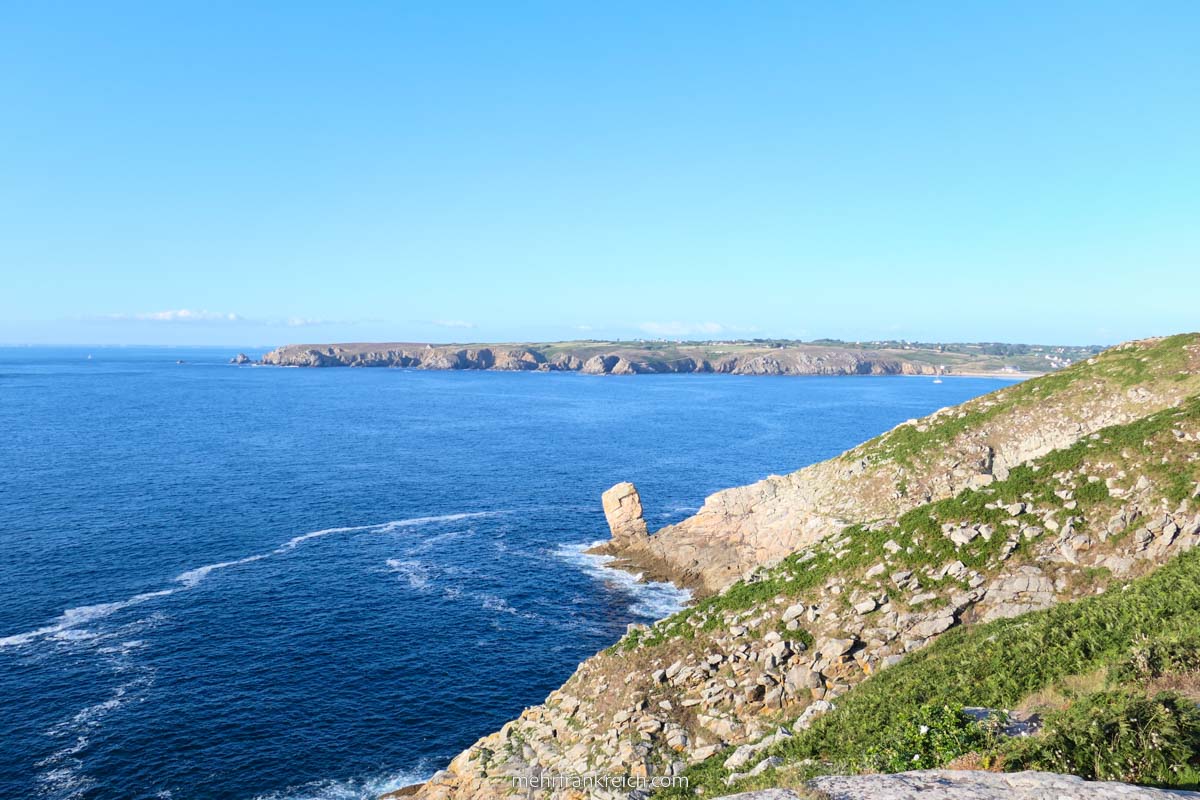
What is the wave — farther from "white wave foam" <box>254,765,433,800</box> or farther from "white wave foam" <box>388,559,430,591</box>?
"white wave foam" <box>254,765,433,800</box>

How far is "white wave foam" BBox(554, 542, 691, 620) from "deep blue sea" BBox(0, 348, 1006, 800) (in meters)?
A: 0.39

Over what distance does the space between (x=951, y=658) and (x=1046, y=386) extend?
41491mm

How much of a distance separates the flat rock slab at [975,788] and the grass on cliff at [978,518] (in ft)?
65.5

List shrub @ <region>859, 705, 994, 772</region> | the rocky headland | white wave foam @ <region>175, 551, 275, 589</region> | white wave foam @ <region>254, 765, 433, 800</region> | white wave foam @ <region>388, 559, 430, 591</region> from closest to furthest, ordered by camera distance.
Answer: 1. the rocky headland
2. shrub @ <region>859, 705, 994, 772</region>
3. white wave foam @ <region>254, 765, 433, 800</region>
4. white wave foam @ <region>175, 551, 275, 589</region>
5. white wave foam @ <region>388, 559, 430, 591</region>

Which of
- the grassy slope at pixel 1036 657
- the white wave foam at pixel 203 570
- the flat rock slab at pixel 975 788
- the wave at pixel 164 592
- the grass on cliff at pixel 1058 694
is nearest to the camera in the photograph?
the flat rock slab at pixel 975 788

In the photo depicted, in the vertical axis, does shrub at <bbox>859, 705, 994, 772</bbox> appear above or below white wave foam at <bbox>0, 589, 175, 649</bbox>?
above

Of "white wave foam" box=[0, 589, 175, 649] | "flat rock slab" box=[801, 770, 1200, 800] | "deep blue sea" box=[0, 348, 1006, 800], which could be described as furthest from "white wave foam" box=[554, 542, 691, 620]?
"flat rock slab" box=[801, 770, 1200, 800]

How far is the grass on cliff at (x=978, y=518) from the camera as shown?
3384cm

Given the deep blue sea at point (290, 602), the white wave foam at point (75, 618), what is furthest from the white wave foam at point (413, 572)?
the white wave foam at point (75, 618)

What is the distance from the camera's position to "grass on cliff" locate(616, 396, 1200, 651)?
33844mm

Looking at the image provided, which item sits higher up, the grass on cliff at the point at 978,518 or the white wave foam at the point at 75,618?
the grass on cliff at the point at 978,518

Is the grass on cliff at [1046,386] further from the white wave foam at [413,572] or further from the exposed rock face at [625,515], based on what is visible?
the white wave foam at [413,572]

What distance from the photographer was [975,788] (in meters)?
14.6

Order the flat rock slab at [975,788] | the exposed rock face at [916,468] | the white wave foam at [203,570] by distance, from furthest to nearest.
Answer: the white wave foam at [203,570]
the exposed rock face at [916,468]
the flat rock slab at [975,788]
